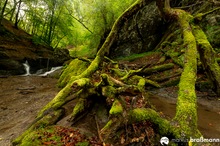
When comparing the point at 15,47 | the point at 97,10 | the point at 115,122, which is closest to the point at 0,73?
the point at 15,47

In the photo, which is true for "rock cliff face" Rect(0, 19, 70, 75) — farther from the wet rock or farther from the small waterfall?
the small waterfall

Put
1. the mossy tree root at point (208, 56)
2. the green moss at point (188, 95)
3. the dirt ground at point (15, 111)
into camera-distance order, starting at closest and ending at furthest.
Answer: the green moss at point (188, 95) → the mossy tree root at point (208, 56) → the dirt ground at point (15, 111)

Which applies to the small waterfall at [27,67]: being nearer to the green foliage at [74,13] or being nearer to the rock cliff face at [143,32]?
the green foliage at [74,13]

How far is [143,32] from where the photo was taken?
20.2 meters

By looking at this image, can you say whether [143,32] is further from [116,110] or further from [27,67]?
[116,110]

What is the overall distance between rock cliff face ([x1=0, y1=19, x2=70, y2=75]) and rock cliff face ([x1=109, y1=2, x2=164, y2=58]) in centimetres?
728

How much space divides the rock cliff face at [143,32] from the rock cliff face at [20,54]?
7.28 meters

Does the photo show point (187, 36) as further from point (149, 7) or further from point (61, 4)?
point (61, 4)

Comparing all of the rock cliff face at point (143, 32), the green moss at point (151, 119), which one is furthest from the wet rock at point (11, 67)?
the green moss at point (151, 119)

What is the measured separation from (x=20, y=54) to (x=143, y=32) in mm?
13138

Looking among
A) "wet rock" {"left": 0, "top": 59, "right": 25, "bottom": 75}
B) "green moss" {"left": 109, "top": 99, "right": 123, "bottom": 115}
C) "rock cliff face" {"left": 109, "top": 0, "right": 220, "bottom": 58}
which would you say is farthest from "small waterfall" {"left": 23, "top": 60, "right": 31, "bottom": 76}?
"green moss" {"left": 109, "top": 99, "right": 123, "bottom": 115}

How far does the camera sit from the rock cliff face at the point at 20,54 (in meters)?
16.0

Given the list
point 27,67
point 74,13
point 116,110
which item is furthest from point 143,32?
point 116,110

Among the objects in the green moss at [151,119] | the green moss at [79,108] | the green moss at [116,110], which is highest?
the green moss at [116,110]
